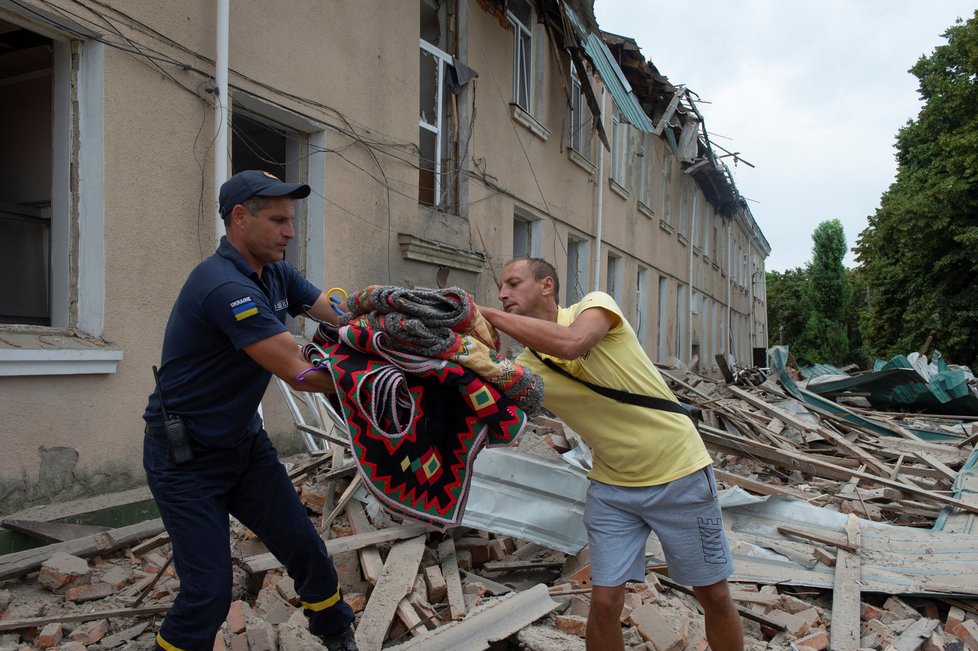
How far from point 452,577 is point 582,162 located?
32.5ft

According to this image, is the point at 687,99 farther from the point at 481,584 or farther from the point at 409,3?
the point at 481,584

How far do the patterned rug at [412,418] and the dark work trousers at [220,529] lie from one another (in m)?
0.48

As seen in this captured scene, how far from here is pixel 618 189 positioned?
586 inches

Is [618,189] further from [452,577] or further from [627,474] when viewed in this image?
[627,474]

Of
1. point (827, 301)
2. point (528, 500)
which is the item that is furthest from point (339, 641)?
point (827, 301)

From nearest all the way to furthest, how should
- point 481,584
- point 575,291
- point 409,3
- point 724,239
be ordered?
1. point 481,584
2. point 409,3
3. point 575,291
4. point 724,239

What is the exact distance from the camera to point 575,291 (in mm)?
13195

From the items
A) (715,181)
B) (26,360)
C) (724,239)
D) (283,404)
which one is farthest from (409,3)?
(724,239)

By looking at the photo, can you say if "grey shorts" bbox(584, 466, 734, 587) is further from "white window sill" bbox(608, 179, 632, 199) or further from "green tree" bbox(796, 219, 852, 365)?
"green tree" bbox(796, 219, 852, 365)

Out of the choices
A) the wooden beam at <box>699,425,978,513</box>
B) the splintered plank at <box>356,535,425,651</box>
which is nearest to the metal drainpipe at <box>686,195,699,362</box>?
the wooden beam at <box>699,425,978,513</box>

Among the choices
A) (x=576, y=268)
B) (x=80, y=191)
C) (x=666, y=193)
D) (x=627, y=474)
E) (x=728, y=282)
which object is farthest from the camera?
(x=728, y=282)

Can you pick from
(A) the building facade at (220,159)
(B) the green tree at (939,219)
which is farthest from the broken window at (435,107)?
(B) the green tree at (939,219)

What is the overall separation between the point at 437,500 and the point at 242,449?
2.56 ft

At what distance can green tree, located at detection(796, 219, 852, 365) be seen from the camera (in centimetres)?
4641
